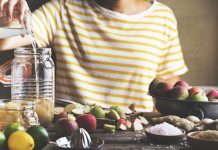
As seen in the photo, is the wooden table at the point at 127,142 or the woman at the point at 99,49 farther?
the woman at the point at 99,49

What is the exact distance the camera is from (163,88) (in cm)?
175

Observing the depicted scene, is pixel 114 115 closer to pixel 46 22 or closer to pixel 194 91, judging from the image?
pixel 194 91

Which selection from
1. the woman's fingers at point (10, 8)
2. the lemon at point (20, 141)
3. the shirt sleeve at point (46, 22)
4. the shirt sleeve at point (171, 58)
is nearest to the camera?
the lemon at point (20, 141)

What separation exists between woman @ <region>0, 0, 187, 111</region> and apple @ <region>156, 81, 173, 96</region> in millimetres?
796

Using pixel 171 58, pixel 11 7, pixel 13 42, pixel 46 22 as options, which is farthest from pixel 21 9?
pixel 171 58

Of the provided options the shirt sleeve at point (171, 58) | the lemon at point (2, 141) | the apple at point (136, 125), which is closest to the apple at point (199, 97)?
the apple at point (136, 125)

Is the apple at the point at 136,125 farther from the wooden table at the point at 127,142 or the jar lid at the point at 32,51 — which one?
the jar lid at the point at 32,51

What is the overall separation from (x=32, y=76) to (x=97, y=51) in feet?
2.89

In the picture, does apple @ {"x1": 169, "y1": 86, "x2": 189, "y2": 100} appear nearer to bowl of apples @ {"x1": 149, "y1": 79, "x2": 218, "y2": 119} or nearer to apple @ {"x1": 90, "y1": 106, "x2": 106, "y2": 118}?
bowl of apples @ {"x1": 149, "y1": 79, "x2": 218, "y2": 119}

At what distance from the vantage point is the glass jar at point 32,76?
1662mm

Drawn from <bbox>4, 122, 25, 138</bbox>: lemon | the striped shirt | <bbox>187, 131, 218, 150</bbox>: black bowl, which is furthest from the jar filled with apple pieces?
the striped shirt

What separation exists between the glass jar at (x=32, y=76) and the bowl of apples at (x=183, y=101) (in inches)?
15.7

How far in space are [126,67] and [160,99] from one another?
33.5 inches

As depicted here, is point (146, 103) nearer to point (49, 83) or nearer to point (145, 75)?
point (145, 75)
